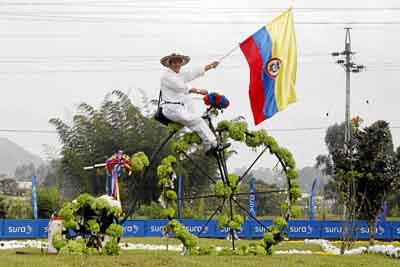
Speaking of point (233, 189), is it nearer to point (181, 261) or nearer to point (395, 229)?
point (181, 261)

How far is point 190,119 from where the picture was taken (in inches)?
397

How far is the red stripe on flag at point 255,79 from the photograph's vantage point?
1052 cm

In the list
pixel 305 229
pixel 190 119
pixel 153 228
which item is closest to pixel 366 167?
pixel 305 229

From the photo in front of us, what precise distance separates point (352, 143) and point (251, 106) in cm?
673

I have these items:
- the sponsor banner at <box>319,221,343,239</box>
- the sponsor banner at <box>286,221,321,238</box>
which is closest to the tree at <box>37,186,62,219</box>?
the sponsor banner at <box>286,221,321,238</box>

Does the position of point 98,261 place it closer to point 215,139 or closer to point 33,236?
point 215,139

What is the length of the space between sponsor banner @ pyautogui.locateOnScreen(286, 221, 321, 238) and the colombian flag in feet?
41.8

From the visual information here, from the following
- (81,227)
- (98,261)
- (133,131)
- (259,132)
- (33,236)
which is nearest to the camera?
(98,261)

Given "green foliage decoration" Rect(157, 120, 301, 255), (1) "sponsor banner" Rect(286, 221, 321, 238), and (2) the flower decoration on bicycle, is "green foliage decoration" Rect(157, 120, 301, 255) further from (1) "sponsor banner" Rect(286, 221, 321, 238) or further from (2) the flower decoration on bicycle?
(1) "sponsor banner" Rect(286, 221, 321, 238)

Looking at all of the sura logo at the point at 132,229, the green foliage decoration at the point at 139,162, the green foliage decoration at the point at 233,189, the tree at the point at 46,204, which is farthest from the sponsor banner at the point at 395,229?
the green foliage decoration at the point at 139,162

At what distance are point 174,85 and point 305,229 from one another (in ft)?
45.5

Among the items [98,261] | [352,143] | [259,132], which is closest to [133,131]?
[352,143]

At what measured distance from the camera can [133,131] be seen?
2855 centimetres

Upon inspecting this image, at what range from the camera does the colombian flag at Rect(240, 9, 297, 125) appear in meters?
10.5
